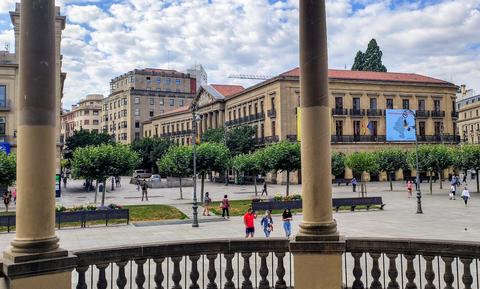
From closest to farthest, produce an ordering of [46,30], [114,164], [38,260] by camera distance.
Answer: [38,260] → [46,30] → [114,164]

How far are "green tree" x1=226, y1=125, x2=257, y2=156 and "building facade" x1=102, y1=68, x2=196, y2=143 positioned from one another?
5374 centimetres

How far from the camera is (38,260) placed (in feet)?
22.0

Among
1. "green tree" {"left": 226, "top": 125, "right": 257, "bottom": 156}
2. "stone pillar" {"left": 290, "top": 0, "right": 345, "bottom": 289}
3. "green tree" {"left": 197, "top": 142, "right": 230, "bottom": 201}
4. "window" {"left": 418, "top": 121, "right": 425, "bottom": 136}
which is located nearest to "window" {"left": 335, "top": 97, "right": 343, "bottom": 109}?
"window" {"left": 418, "top": 121, "right": 425, "bottom": 136}

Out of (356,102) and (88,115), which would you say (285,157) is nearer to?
(356,102)

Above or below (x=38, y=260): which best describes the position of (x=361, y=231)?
below

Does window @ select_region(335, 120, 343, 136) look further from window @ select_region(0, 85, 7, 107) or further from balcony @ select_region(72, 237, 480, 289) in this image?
balcony @ select_region(72, 237, 480, 289)

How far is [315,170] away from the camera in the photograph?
7754 mm

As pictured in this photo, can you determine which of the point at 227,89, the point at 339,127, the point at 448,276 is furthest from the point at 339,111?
the point at 448,276

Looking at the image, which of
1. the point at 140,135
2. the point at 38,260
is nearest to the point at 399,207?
the point at 38,260

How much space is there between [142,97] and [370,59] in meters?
64.3

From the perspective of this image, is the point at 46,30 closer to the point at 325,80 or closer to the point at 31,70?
the point at 31,70

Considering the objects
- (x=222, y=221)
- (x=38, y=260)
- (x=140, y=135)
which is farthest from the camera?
(x=140, y=135)

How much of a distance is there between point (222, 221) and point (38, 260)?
810 inches

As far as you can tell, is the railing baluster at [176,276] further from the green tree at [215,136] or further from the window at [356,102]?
the window at [356,102]
